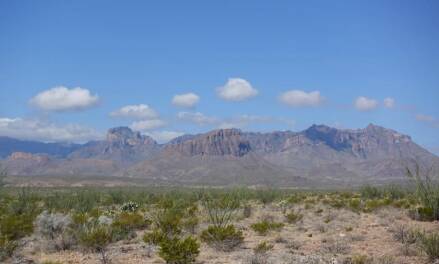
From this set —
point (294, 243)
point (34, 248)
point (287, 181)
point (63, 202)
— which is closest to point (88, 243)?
point (34, 248)

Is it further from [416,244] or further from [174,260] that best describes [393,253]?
[174,260]

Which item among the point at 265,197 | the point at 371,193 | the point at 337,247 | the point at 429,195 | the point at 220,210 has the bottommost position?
the point at 337,247

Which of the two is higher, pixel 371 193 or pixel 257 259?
pixel 371 193

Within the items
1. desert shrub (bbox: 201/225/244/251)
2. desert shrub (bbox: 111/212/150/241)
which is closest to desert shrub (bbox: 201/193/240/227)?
desert shrub (bbox: 201/225/244/251)

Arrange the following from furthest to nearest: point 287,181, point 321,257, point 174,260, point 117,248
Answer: point 287,181 < point 117,248 < point 321,257 < point 174,260

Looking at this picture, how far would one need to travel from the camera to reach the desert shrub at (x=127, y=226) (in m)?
18.6

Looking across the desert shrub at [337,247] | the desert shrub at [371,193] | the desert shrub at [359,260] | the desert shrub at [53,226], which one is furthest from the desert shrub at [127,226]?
the desert shrub at [371,193]

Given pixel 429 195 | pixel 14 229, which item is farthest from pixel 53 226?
pixel 429 195

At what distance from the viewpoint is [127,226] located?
68.6ft

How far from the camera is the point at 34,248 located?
1680cm

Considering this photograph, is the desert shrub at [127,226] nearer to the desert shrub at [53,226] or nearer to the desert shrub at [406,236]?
the desert shrub at [53,226]

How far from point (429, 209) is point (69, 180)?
157300mm

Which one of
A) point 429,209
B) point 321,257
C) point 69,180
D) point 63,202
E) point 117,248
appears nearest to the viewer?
point 321,257

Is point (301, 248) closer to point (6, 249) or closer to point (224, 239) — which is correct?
point (224, 239)
